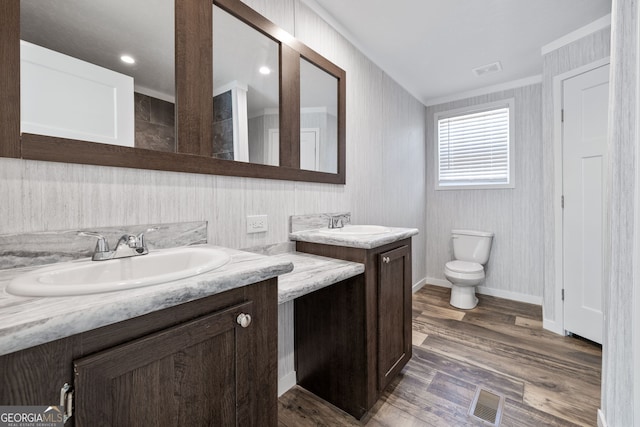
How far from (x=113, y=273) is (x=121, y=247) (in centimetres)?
9

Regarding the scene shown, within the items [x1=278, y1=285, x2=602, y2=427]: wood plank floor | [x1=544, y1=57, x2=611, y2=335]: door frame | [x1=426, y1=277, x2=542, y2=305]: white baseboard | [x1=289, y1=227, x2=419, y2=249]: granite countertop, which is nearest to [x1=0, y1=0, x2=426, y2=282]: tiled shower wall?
[x1=289, y1=227, x2=419, y2=249]: granite countertop

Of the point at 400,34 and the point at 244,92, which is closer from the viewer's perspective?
the point at 244,92

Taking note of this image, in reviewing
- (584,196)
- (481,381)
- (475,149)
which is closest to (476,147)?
(475,149)

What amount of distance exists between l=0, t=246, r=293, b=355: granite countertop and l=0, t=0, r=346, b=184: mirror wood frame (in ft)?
1.33

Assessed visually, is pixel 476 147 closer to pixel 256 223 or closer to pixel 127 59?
pixel 256 223

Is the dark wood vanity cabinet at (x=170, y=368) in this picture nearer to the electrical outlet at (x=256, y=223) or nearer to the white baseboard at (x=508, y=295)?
the electrical outlet at (x=256, y=223)

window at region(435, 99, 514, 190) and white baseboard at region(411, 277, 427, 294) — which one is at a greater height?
window at region(435, 99, 514, 190)

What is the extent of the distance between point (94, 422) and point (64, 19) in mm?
1178

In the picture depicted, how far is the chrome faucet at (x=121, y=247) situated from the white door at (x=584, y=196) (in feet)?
9.39

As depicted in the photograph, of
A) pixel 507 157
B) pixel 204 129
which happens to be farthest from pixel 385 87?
pixel 204 129

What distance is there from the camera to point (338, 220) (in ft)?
6.23

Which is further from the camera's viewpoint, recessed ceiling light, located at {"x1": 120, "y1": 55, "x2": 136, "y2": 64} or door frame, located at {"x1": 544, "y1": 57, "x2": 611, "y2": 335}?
door frame, located at {"x1": 544, "y1": 57, "x2": 611, "y2": 335}

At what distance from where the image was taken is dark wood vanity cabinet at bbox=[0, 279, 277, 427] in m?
0.47

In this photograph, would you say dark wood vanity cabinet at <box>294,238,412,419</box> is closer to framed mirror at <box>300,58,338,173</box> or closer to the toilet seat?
framed mirror at <box>300,58,338,173</box>
